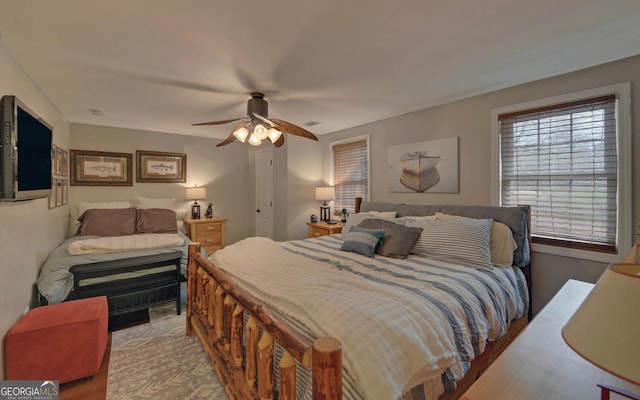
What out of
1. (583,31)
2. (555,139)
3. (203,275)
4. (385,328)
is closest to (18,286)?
(203,275)

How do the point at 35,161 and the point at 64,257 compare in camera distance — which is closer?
the point at 35,161

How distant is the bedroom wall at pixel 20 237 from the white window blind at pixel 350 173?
3631 mm

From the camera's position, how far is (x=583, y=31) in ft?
5.83

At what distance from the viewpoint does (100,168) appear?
435 centimetres

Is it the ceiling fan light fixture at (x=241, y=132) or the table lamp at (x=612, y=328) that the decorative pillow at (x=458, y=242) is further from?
the ceiling fan light fixture at (x=241, y=132)

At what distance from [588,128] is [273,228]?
4.23 m

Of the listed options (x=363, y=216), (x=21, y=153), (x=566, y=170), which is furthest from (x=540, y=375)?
(x=21, y=153)

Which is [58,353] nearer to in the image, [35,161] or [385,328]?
[35,161]

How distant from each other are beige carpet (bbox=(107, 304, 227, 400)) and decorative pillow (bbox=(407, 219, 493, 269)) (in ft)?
6.27

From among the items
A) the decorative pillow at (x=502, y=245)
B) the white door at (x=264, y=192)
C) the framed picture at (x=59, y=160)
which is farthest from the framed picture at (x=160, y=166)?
the decorative pillow at (x=502, y=245)

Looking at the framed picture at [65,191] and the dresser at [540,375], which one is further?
the framed picture at [65,191]

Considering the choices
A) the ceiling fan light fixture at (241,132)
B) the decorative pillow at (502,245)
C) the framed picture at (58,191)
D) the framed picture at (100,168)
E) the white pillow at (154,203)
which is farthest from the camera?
the white pillow at (154,203)

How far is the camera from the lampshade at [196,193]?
190 inches

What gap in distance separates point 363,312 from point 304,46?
1765mm
